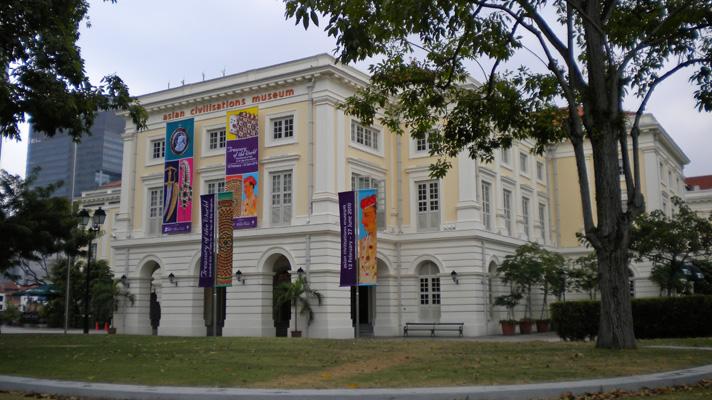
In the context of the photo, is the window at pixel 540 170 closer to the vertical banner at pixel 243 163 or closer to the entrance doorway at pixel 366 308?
the entrance doorway at pixel 366 308

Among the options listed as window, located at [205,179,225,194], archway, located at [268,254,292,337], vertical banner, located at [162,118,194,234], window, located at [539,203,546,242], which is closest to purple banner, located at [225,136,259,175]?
window, located at [205,179,225,194]

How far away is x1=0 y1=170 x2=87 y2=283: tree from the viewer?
990 inches

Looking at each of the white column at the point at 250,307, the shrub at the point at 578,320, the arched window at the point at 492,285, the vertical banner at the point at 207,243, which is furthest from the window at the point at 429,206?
the shrub at the point at 578,320

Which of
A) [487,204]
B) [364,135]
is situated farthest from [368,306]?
[364,135]

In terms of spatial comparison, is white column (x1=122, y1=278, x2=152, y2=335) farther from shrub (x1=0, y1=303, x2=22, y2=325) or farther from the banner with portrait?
shrub (x1=0, y1=303, x2=22, y2=325)

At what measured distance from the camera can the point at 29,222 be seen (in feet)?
84.3

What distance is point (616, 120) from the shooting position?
15039mm

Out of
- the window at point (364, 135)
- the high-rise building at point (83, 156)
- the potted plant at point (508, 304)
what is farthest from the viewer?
the high-rise building at point (83, 156)

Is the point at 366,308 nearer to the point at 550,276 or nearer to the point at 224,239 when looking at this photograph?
the point at 550,276

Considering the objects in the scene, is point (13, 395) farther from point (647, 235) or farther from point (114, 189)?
point (114, 189)

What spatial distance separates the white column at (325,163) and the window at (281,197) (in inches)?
68.1

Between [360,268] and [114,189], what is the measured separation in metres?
38.1

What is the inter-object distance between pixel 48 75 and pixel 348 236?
12.9 metres

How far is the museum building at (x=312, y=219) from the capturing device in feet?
105
